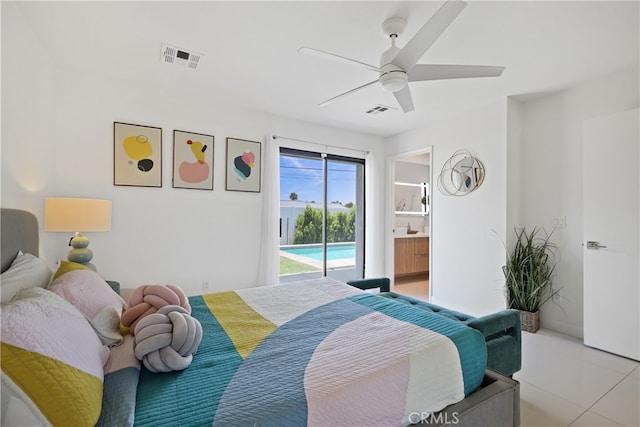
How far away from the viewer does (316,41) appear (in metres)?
2.28

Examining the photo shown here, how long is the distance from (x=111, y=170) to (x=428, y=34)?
3.06 m

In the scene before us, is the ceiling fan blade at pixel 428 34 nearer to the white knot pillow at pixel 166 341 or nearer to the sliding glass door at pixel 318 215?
the white knot pillow at pixel 166 341

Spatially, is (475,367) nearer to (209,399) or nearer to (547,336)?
(209,399)

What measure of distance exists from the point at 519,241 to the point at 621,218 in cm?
89

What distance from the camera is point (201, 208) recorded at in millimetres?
3445

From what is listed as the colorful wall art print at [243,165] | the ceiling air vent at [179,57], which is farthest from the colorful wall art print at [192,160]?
the ceiling air vent at [179,57]

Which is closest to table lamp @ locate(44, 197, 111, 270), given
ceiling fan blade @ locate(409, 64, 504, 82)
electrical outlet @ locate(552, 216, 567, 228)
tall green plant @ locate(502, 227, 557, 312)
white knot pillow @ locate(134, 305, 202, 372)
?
white knot pillow @ locate(134, 305, 202, 372)

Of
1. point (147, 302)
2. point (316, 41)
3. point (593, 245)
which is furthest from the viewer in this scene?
point (593, 245)

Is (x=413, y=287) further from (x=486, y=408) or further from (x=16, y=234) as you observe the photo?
(x=16, y=234)

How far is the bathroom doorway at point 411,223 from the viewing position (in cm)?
560

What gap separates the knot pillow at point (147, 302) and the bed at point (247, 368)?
8 centimetres

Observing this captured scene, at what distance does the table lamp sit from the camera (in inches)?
88.4

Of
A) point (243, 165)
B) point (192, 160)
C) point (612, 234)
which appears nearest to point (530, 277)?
point (612, 234)

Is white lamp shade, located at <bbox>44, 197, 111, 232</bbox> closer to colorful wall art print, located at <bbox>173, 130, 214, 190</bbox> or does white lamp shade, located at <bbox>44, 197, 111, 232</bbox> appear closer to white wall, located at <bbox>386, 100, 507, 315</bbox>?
colorful wall art print, located at <bbox>173, 130, 214, 190</bbox>
